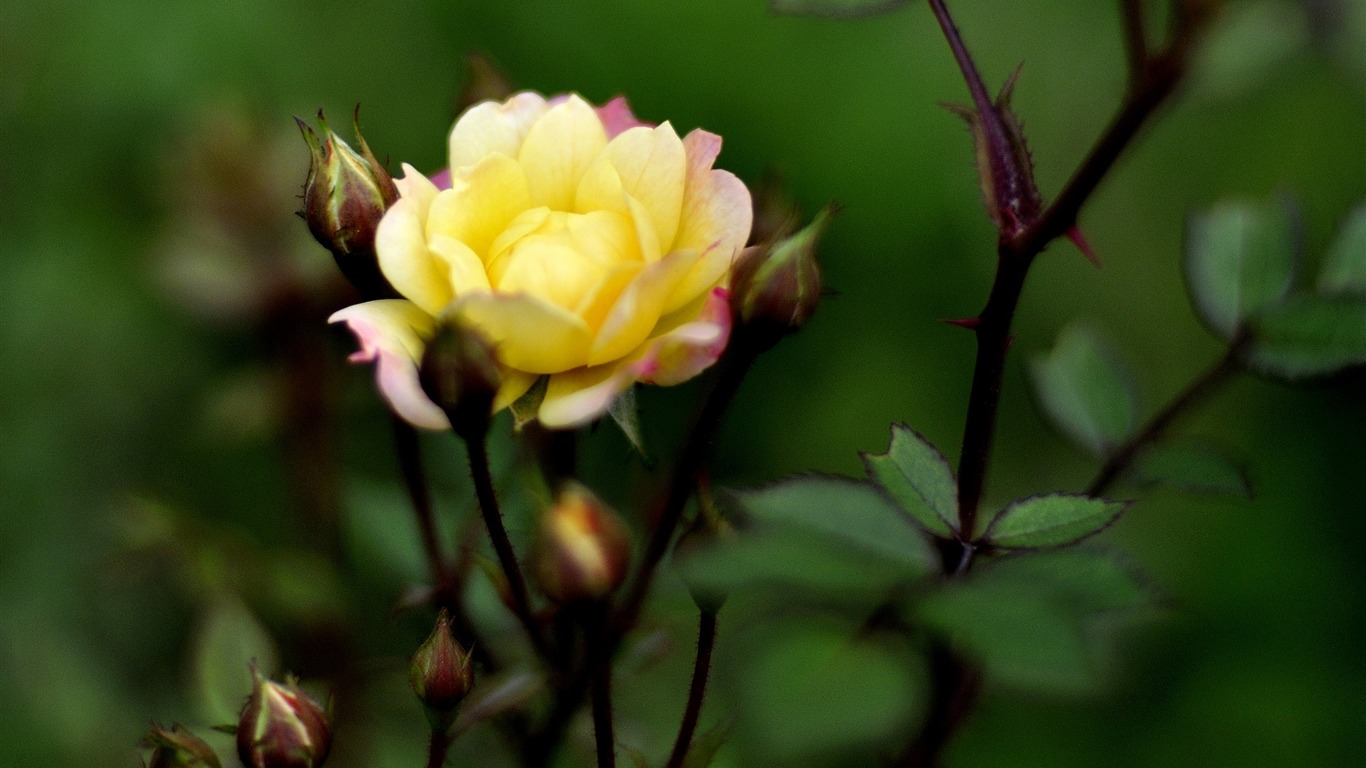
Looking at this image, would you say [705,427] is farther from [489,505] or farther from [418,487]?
[418,487]

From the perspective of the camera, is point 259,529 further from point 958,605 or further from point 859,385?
point 958,605

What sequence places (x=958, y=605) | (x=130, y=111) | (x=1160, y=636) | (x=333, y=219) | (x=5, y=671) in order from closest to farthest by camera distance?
(x=958, y=605)
(x=333, y=219)
(x=5, y=671)
(x=1160, y=636)
(x=130, y=111)

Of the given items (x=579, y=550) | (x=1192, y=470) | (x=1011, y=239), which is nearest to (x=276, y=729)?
(x=579, y=550)

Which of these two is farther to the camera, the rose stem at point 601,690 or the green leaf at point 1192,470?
the green leaf at point 1192,470

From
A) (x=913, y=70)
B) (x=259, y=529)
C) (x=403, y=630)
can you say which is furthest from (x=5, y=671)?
(x=913, y=70)

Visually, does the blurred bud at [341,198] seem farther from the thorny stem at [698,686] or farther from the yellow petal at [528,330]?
the thorny stem at [698,686]

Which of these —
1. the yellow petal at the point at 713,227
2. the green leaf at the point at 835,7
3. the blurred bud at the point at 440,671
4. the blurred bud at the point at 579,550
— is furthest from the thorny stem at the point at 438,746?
the green leaf at the point at 835,7
